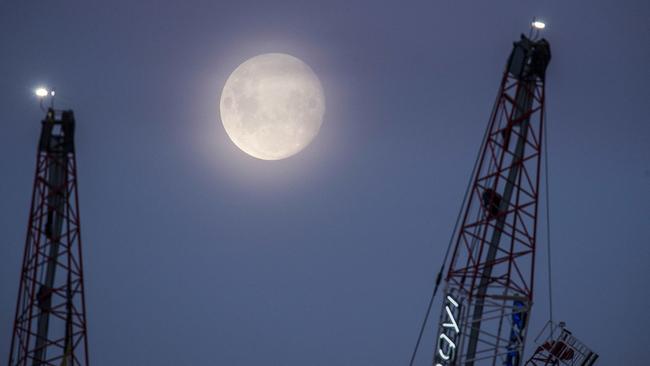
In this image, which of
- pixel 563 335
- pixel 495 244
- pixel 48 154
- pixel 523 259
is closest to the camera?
pixel 495 244

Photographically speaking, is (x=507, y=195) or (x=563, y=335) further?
(x=563, y=335)

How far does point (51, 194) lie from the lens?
4319 centimetres

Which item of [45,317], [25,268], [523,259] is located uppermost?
[523,259]

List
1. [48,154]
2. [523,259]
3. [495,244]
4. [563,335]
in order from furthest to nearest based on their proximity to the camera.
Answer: [523,259], [563,335], [48,154], [495,244]

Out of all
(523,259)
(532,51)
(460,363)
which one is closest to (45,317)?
(460,363)

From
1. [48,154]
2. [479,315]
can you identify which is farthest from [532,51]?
[48,154]

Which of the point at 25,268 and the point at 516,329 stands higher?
the point at 25,268

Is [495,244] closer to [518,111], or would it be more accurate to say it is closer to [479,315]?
[479,315]

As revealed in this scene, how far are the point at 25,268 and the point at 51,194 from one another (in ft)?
16.1

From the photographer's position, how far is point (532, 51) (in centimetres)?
3822

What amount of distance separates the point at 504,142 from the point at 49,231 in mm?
25709

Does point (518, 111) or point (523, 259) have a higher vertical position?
point (523, 259)

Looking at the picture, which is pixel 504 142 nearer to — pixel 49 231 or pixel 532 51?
pixel 532 51

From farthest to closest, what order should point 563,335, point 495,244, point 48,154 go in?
point 563,335, point 48,154, point 495,244
